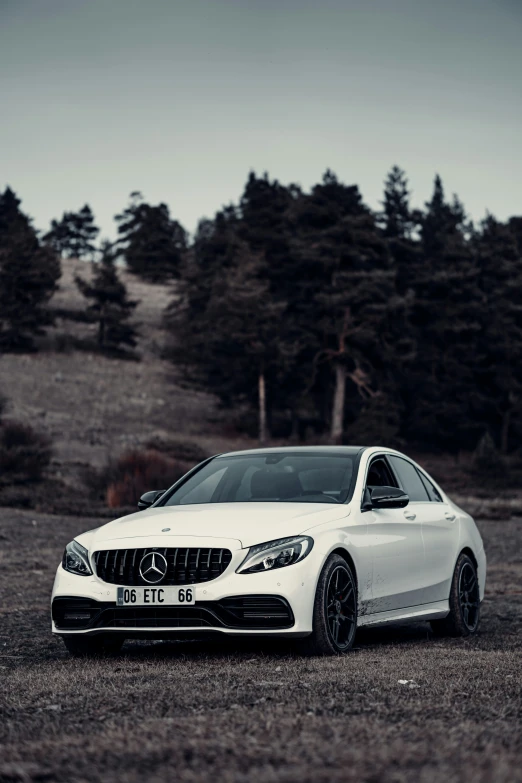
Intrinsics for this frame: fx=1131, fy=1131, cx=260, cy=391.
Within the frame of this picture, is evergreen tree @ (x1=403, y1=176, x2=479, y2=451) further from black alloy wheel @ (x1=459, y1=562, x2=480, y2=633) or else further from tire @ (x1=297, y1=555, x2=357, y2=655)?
tire @ (x1=297, y1=555, x2=357, y2=655)

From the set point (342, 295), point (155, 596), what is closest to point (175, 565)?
point (155, 596)

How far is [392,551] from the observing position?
28.6 ft

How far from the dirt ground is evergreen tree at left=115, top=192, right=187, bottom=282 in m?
92.1

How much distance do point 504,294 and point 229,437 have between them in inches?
701

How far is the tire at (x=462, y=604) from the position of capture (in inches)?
381

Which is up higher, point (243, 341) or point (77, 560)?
point (243, 341)

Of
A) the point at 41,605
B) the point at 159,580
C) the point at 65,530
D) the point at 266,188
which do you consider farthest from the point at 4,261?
the point at 159,580

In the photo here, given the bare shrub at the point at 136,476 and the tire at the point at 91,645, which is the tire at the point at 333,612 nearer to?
the tire at the point at 91,645

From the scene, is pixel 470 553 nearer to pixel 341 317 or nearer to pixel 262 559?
pixel 262 559

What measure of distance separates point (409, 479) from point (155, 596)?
3.27 m

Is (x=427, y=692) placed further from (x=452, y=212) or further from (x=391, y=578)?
(x=452, y=212)

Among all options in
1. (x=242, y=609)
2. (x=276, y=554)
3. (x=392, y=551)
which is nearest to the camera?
(x=242, y=609)

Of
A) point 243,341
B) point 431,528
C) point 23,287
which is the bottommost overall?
point 431,528

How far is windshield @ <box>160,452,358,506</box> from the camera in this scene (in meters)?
8.68
